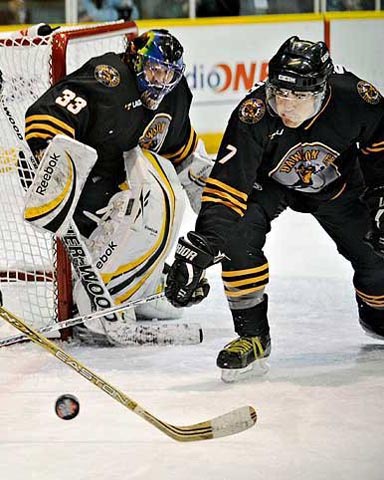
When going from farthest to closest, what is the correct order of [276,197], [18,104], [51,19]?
[51,19] < [18,104] < [276,197]

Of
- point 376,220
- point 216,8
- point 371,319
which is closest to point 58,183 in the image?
point 376,220

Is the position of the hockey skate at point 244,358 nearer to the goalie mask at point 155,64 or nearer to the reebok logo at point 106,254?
the reebok logo at point 106,254

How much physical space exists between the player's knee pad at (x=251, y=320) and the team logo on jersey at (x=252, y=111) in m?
0.48

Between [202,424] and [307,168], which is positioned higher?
[307,168]

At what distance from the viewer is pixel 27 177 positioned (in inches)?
138

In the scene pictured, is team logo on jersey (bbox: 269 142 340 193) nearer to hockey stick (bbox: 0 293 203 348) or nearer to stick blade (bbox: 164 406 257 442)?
hockey stick (bbox: 0 293 203 348)

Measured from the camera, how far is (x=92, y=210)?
→ 3.33 m

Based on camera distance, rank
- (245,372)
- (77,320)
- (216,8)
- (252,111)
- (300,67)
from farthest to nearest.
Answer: (216,8)
(77,320)
(245,372)
(252,111)
(300,67)

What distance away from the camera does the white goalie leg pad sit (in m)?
3.27

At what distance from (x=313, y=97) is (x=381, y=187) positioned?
1.05 ft

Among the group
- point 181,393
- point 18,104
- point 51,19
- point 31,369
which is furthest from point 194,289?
point 51,19

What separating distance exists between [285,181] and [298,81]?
34 cm

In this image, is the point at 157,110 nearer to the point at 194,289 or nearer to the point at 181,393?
the point at 194,289

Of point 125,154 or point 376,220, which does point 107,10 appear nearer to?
point 125,154
